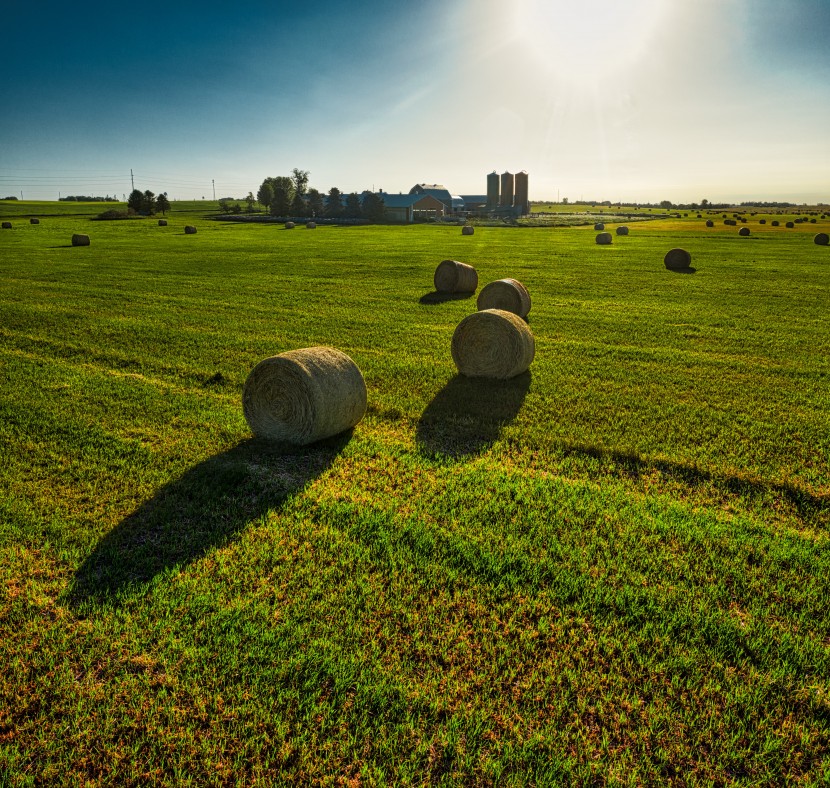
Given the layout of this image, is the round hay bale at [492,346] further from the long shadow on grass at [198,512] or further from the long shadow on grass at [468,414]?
the long shadow on grass at [198,512]

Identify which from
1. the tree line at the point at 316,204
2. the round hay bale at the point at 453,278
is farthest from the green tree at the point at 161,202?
the round hay bale at the point at 453,278

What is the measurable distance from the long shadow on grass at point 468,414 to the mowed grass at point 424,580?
2.7 inches

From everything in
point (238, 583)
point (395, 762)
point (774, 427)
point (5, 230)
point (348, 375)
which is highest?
point (5, 230)

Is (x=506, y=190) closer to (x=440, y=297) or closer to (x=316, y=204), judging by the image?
(x=316, y=204)

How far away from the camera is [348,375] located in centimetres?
908

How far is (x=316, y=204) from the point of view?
11188cm

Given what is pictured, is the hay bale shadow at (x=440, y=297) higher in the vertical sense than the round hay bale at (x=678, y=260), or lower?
lower

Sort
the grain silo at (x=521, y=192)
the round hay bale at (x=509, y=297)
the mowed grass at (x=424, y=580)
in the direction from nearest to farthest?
1. the mowed grass at (x=424, y=580)
2. the round hay bale at (x=509, y=297)
3. the grain silo at (x=521, y=192)

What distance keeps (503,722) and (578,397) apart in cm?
742

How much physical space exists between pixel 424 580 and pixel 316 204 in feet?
379

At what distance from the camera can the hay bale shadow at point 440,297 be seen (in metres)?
21.3

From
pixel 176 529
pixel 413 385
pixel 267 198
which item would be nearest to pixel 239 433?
pixel 176 529

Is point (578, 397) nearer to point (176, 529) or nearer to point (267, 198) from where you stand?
point (176, 529)

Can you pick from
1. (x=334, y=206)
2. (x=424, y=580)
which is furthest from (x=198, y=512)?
(x=334, y=206)
